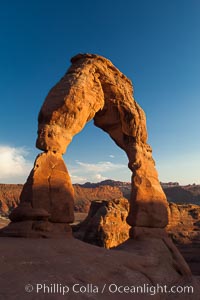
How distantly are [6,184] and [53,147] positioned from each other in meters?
62.1

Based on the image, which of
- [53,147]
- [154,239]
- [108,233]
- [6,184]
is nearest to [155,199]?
[154,239]

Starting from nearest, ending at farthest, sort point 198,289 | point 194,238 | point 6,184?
point 198,289 → point 194,238 → point 6,184

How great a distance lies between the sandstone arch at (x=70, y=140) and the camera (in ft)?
25.2

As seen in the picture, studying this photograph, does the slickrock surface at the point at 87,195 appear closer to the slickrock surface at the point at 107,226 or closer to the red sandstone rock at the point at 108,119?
the slickrock surface at the point at 107,226

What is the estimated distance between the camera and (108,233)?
60.5 feet

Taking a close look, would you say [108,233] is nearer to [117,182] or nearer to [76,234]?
[76,234]

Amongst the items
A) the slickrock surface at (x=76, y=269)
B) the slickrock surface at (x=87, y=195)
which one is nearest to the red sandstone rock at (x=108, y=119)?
the slickrock surface at (x=76, y=269)

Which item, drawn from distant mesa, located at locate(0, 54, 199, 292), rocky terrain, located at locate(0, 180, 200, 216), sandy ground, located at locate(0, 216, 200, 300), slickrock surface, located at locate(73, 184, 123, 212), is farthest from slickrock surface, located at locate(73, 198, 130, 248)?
slickrock surface, located at locate(73, 184, 123, 212)

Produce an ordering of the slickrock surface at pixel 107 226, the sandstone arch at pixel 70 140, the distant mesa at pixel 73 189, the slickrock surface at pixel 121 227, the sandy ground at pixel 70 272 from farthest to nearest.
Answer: the slickrock surface at pixel 121 227
the slickrock surface at pixel 107 226
the sandstone arch at pixel 70 140
the distant mesa at pixel 73 189
the sandy ground at pixel 70 272

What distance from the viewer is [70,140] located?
8969 millimetres

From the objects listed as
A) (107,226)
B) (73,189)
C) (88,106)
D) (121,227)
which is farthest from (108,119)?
(121,227)

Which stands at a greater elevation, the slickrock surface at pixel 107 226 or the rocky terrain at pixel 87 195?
the rocky terrain at pixel 87 195

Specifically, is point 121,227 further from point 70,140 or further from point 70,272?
point 70,272

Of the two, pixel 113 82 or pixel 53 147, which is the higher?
pixel 113 82
